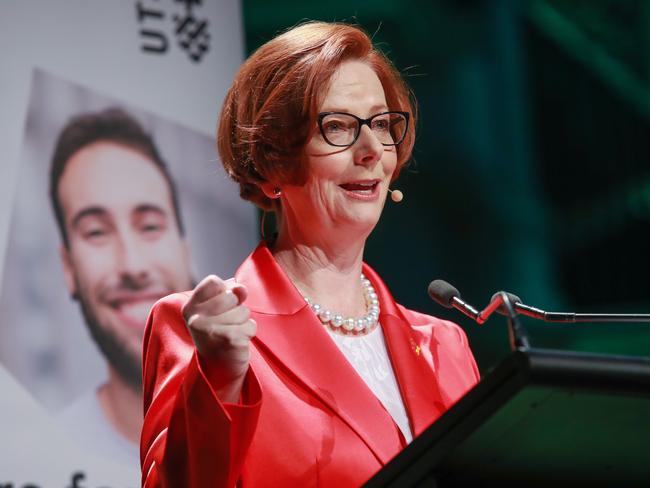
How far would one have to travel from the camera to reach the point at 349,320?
1861 millimetres

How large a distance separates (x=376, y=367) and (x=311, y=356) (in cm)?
18

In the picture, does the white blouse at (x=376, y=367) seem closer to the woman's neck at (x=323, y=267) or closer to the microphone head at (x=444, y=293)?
the woman's neck at (x=323, y=267)

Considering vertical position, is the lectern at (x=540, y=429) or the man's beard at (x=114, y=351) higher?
the lectern at (x=540, y=429)

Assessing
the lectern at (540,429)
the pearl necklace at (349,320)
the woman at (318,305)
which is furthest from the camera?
the pearl necklace at (349,320)

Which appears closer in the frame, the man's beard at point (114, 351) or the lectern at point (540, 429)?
the lectern at point (540, 429)

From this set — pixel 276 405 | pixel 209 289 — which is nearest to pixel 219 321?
pixel 209 289

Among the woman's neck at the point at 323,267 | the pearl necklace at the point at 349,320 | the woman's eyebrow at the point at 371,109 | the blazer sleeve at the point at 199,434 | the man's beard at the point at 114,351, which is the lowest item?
the man's beard at the point at 114,351

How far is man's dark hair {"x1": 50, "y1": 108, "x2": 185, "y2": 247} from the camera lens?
9.46 feet

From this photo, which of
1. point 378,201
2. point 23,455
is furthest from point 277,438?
point 23,455

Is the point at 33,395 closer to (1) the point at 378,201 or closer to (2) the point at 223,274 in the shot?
(2) the point at 223,274

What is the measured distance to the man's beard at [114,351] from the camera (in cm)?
289

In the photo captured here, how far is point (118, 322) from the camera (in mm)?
2936

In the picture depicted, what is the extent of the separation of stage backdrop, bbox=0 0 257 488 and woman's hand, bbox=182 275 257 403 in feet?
4.41

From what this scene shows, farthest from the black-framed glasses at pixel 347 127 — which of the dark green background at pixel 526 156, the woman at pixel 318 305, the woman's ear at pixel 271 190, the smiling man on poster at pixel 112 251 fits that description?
the dark green background at pixel 526 156
